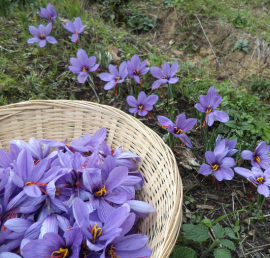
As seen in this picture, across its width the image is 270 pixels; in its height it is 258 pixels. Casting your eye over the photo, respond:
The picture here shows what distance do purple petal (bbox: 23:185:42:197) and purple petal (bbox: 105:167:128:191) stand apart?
24 centimetres

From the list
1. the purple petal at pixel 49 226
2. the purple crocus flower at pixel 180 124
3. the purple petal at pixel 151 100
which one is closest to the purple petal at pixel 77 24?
the purple petal at pixel 151 100

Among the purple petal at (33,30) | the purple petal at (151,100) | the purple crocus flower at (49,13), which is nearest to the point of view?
the purple petal at (151,100)

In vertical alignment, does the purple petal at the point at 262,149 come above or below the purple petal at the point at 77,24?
below

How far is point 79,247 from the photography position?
0.76 m

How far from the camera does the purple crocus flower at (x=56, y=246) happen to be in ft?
2.36

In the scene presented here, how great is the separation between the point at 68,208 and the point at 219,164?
0.68 meters

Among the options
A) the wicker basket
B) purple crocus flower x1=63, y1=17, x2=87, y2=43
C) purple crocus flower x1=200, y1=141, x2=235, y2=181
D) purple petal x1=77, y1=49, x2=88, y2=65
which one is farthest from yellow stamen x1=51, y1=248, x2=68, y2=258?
purple crocus flower x1=63, y1=17, x2=87, y2=43

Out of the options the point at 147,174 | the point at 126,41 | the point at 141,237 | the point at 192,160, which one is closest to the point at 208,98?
the point at 192,160

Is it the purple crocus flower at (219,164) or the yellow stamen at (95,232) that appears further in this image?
the purple crocus flower at (219,164)

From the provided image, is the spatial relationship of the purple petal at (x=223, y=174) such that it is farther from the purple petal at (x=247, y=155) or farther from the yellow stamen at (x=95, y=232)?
the yellow stamen at (x=95, y=232)

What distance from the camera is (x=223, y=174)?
1128mm

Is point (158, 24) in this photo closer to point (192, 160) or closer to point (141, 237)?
point (192, 160)

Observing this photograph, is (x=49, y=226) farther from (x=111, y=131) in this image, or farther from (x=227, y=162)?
(x=227, y=162)

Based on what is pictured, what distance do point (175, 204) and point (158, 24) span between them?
6.60ft
